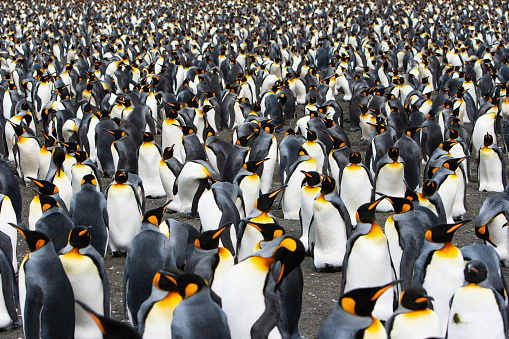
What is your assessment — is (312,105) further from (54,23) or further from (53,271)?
(54,23)

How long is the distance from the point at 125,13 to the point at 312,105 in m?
18.2

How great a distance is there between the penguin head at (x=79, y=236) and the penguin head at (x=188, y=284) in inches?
41.7

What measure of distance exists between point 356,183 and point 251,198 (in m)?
0.97

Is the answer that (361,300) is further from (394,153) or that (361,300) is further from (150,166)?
(150,166)

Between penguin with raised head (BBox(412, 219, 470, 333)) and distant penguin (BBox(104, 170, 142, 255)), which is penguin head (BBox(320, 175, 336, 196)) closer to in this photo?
penguin with raised head (BBox(412, 219, 470, 333))

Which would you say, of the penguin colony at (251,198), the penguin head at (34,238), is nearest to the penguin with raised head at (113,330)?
the penguin colony at (251,198)

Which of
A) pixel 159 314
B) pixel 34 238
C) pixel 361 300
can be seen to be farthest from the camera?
pixel 34 238

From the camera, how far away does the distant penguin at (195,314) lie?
286 centimetres

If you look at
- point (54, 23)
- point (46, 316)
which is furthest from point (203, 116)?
point (54, 23)

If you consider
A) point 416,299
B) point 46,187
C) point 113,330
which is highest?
point 46,187

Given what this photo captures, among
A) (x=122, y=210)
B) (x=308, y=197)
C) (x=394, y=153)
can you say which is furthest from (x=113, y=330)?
(x=394, y=153)

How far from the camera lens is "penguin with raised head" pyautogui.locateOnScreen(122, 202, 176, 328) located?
12.6 feet

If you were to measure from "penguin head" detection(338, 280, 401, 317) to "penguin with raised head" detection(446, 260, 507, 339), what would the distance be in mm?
669

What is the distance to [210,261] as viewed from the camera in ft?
12.3
